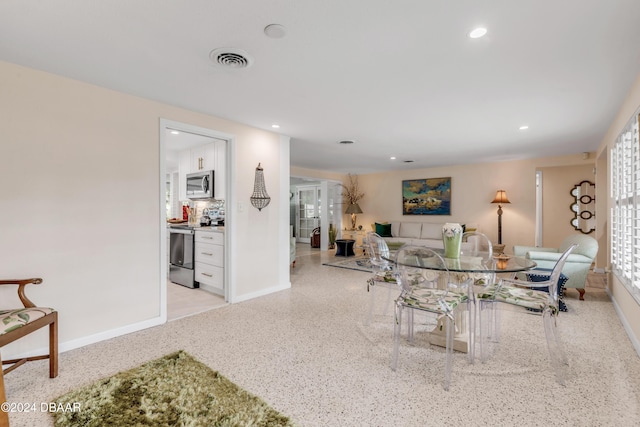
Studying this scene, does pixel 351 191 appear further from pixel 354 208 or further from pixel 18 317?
pixel 18 317

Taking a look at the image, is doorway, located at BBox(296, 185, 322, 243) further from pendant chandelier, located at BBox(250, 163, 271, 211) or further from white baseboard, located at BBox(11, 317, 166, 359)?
white baseboard, located at BBox(11, 317, 166, 359)

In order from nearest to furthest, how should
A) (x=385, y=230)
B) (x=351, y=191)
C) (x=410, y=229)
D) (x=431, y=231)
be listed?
(x=431, y=231) < (x=410, y=229) < (x=385, y=230) < (x=351, y=191)

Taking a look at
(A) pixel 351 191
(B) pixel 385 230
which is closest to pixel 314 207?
(A) pixel 351 191

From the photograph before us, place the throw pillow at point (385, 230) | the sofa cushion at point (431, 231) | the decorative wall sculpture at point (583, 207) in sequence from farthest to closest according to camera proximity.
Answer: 1. the throw pillow at point (385, 230)
2. the sofa cushion at point (431, 231)
3. the decorative wall sculpture at point (583, 207)

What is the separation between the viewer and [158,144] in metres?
3.08

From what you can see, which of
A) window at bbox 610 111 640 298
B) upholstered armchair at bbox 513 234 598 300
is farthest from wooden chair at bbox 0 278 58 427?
upholstered armchair at bbox 513 234 598 300

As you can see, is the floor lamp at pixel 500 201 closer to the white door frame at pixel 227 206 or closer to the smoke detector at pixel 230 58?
the white door frame at pixel 227 206

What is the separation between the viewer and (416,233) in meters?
7.36

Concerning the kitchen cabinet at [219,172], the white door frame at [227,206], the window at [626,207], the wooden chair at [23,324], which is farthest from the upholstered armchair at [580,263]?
the wooden chair at [23,324]

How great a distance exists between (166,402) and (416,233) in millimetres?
6429

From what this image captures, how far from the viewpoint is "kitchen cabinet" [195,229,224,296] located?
159 inches

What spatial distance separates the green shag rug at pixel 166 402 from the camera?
5.46 feet

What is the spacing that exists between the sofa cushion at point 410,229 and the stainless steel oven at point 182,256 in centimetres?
498

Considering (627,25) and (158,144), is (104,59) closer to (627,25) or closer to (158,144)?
(158,144)
